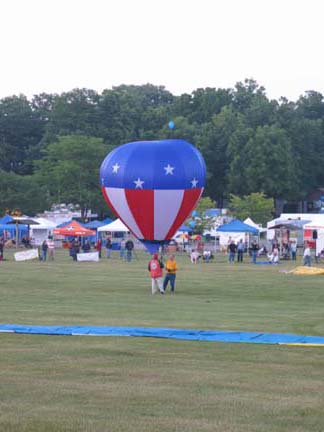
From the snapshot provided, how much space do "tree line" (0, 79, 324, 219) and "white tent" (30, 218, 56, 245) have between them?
1279 cm

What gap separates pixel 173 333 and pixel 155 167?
48.8ft

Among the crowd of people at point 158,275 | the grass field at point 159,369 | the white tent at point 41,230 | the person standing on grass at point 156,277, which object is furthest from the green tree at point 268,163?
the grass field at point 159,369

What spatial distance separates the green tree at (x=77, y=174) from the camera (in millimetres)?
74812

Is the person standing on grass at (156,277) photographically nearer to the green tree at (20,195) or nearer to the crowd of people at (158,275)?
the crowd of people at (158,275)

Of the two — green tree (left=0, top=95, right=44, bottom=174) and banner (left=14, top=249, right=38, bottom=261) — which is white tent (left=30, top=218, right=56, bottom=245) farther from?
green tree (left=0, top=95, right=44, bottom=174)

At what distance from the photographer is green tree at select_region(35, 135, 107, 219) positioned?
74812 mm

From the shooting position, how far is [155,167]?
3058 centimetres

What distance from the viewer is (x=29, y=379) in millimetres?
11273

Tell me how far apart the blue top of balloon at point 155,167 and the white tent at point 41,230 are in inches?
1156

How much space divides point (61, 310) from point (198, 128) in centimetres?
7732

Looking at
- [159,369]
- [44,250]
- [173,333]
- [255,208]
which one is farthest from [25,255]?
[159,369]

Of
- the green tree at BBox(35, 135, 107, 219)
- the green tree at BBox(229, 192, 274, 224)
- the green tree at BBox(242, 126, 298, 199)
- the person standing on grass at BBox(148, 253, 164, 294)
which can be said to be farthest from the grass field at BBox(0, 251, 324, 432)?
the green tree at BBox(242, 126, 298, 199)

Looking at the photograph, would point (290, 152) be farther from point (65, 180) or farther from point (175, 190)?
point (175, 190)

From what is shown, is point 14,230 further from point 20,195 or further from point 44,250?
point 44,250
